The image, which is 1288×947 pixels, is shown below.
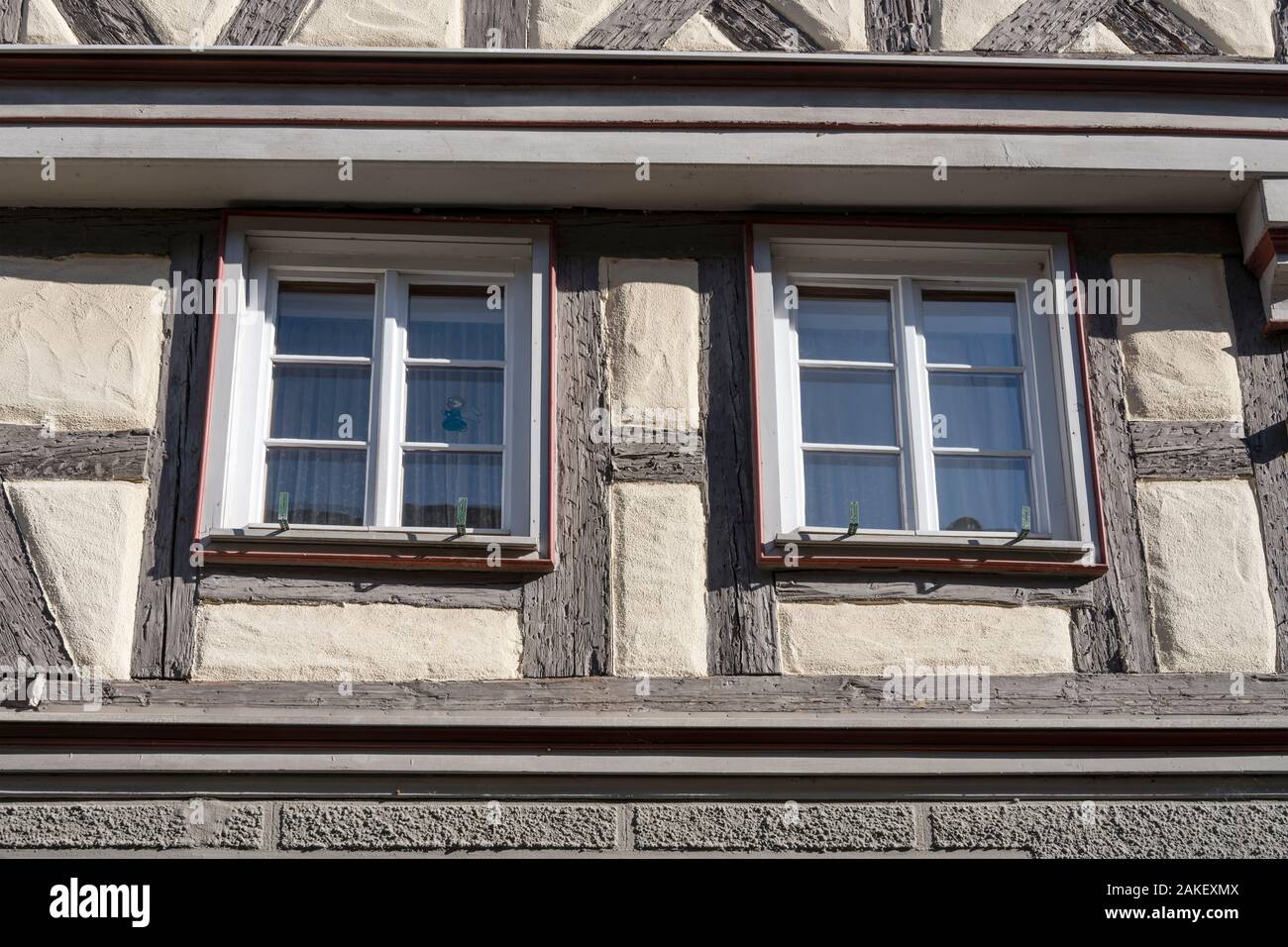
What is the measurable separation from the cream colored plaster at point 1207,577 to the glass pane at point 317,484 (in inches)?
106

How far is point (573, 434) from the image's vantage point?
A: 5.62m

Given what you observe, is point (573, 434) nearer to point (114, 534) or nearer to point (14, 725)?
point (114, 534)

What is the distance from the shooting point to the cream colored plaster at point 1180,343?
18.8 ft

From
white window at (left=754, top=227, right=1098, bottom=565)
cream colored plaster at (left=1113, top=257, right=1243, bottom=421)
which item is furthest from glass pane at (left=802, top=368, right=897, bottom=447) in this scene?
cream colored plaster at (left=1113, top=257, right=1243, bottom=421)

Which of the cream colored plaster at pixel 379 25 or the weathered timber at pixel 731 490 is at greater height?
the cream colored plaster at pixel 379 25

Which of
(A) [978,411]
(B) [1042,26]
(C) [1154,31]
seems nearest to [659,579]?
(A) [978,411]

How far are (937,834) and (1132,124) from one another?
8.64 ft

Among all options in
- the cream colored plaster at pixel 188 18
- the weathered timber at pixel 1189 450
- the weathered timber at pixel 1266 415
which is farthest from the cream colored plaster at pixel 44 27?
the weathered timber at pixel 1266 415

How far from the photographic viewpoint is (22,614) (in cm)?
530

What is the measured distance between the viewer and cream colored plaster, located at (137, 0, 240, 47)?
5.93m

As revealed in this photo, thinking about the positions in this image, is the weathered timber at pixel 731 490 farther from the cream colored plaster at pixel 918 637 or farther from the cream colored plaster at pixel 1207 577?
the cream colored plaster at pixel 1207 577

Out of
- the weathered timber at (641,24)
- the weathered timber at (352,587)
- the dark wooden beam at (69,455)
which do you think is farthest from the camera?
the weathered timber at (641,24)
